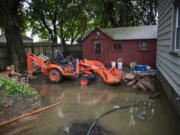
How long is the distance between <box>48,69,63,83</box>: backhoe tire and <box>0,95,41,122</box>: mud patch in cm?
224

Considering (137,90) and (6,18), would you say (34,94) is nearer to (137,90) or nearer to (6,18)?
(137,90)

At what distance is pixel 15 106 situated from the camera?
350 cm

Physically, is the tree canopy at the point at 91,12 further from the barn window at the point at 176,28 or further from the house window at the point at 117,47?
the barn window at the point at 176,28

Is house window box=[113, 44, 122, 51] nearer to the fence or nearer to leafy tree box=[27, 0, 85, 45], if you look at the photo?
the fence

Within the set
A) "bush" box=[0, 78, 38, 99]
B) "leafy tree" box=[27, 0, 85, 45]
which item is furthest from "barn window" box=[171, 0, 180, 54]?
"leafy tree" box=[27, 0, 85, 45]

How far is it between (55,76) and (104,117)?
3.62 metres

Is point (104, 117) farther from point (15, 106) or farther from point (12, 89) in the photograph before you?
point (12, 89)

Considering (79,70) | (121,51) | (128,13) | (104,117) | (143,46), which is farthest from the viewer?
(128,13)

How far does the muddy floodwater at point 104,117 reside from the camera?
2.69 metres

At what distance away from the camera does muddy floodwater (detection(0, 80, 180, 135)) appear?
8.82ft

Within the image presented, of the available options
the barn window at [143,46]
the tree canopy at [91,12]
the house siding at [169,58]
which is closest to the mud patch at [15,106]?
the house siding at [169,58]

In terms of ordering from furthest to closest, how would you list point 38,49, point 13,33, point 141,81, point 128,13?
1. point 128,13
2. point 38,49
3. point 13,33
4. point 141,81

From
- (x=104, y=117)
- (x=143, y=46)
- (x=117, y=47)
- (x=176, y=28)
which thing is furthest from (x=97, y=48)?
(x=104, y=117)

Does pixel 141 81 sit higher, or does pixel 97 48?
pixel 97 48
